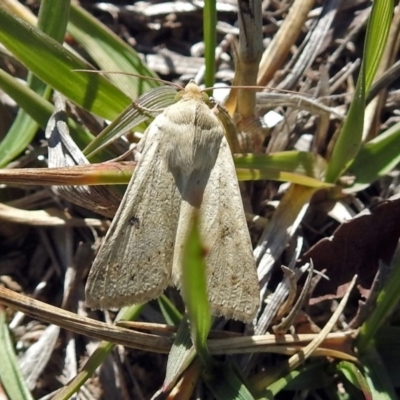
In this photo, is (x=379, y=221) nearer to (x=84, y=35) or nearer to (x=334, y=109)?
(x=334, y=109)

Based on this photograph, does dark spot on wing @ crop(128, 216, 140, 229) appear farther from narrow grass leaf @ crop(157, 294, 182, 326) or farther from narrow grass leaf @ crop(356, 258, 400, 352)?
narrow grass leaf @ crop(356, 258, 400, 352)

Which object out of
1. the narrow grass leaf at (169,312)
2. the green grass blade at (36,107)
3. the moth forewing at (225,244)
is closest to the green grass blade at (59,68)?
the green grass blade at (36,107)

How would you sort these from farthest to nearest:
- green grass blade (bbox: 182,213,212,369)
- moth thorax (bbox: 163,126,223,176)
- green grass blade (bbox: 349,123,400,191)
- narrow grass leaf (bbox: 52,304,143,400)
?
green grass blade (bbox: 349,123,400,191), moth thorax (bbox: 163,126,223,176), narrow grass leaf (bbox: 52,304,143,400), green grass blade (bbox: 182,213,212,369)

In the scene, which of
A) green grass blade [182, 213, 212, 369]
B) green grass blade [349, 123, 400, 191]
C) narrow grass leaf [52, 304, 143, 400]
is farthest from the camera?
green grass blade [349, 123, 400, 191]

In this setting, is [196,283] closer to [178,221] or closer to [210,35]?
[178,221]

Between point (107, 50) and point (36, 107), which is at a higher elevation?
point (107, 50)

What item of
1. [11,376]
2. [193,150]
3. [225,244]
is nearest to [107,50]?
[193,150]

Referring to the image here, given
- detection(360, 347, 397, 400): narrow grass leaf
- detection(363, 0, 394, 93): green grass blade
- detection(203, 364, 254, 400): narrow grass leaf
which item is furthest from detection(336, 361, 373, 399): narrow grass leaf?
detection(363, 0, 394, 93): green grass blade
